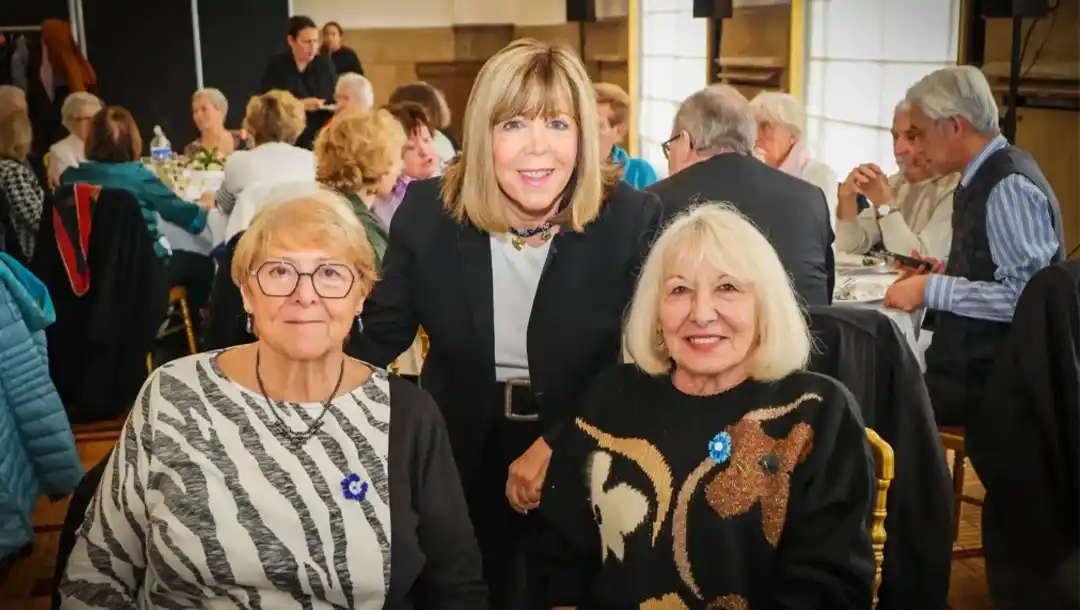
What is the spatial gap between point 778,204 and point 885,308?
1.59ft

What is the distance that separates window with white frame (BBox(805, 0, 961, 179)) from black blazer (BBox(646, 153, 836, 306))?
6.71 ft

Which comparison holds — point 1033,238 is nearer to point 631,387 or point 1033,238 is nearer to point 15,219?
point 631,387

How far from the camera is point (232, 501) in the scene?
143 centimetres

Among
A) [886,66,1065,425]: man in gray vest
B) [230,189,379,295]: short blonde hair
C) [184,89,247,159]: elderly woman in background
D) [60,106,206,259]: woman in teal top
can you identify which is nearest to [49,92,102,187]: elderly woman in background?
[184,89,247,159]: elderly woman in background

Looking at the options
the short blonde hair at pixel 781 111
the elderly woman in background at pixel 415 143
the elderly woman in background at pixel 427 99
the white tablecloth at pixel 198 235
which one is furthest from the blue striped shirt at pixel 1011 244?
the white tablecloth at pixel 198 235

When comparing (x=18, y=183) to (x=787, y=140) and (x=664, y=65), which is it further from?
(x=664, y=65)

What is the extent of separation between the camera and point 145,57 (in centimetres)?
920

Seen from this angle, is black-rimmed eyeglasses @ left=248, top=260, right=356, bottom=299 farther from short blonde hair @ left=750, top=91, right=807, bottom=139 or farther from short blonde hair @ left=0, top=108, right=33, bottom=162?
short blonde hair @ left=0, top=108, right=33, bottom=162

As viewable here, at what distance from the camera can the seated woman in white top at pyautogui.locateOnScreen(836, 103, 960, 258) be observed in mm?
3582

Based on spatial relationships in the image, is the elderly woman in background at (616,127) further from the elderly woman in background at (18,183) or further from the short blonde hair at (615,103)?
the elderly woman in background at (18,183)

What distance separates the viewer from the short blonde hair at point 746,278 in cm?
156

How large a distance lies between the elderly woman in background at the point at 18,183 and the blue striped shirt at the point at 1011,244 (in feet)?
13.4

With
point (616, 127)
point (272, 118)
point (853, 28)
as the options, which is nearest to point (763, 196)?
point (616, 127)

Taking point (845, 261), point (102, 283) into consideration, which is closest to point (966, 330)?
point (845, 261)
